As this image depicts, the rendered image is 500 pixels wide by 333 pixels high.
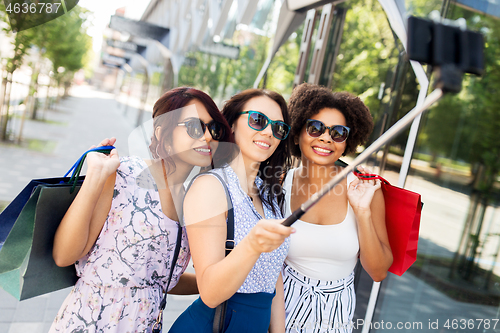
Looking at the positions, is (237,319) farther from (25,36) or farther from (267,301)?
(25,36)

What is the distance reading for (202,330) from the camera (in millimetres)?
1555

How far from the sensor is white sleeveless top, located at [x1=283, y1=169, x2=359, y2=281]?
6.24 feet

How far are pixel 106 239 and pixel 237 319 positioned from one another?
64 centimetres

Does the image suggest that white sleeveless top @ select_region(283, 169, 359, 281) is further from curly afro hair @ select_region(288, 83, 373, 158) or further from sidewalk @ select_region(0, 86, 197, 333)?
sidewalk @ select_region(0, 86, 197, 333)

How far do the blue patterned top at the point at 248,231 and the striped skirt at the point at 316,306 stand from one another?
1.08 ft

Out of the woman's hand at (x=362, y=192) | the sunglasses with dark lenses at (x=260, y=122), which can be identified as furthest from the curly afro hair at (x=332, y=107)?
the sunglasses with dark lenses at (x=260, y=122)

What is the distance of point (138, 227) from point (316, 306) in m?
0.99

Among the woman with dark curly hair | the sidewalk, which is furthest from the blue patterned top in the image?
the sidewalk

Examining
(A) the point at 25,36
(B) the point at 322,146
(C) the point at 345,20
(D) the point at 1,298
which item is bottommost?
(D) the point at 1,298

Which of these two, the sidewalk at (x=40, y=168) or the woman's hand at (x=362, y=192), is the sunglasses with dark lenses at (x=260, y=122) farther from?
the sidewalk at (x=40, y=168)

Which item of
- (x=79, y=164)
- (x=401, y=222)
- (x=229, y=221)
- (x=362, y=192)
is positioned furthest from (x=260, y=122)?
(x=401, y=222)

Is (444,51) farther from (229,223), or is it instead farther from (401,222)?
(401,222)

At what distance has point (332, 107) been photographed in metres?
2.11

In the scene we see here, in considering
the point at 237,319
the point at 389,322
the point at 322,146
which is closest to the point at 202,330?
the point at 237,319
